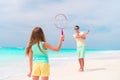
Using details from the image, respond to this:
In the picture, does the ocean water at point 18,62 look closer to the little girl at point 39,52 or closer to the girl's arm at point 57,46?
the little girl at point 39,52

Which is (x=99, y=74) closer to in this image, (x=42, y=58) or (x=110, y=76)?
(x=110, y=76)

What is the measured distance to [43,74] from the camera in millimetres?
7586

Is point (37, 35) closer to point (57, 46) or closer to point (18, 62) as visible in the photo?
point (57, 46)

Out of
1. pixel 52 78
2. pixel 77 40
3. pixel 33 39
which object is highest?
pixel 33 39

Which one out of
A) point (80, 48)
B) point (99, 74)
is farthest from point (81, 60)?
point (99, 74)

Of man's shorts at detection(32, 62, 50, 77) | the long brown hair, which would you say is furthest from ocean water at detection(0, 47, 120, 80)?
the long brown hair

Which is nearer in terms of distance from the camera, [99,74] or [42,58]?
[42,58]

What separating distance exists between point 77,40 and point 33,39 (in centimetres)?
553

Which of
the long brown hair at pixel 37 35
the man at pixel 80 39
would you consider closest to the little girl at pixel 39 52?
the long brown hair at pixel 37 35

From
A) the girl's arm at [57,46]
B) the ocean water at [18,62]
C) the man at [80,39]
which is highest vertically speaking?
the girl's arm at [57,46]

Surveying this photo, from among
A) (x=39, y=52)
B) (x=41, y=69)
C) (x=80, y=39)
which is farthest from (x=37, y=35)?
(x=80, y=39)

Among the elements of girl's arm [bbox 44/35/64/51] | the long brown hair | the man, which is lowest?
the man

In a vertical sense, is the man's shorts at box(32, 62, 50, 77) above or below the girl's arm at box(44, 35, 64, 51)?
below

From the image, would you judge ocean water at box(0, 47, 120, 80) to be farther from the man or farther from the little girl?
the little girl
